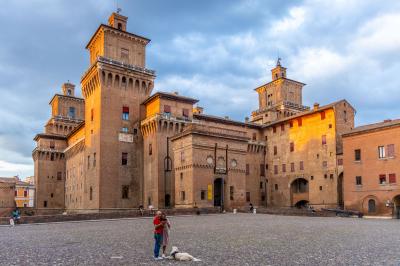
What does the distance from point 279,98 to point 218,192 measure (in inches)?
1575

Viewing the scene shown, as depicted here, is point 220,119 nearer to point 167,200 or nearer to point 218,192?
point 167,200

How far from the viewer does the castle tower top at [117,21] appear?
5756cm

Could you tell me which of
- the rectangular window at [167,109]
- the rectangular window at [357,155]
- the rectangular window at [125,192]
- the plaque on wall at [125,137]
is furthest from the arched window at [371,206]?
the plaque on wall at [125,137]

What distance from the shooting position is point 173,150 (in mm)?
49781

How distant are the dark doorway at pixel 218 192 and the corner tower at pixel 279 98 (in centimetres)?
3370

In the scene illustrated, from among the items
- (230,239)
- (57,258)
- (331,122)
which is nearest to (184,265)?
(57,258)

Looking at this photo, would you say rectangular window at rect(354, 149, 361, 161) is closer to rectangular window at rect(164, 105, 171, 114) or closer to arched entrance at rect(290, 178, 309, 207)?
arched entrance at rect(290, 178, 309, 207)

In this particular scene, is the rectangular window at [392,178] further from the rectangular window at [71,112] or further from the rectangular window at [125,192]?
the rectangular window at [71,112]

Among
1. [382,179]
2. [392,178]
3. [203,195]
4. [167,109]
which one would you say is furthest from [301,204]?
[167,109]

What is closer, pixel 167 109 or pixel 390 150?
pixel 390 150

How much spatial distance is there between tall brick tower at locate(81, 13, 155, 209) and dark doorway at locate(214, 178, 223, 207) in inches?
505

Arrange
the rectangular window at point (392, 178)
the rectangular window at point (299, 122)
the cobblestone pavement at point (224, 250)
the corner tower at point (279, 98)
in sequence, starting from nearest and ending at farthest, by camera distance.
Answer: the cobblestone pavement at point (224, 250) → the rectangular window at point (392, 178) → the rectangular window at point (299, 122) → the corner tower at point (279, 98)

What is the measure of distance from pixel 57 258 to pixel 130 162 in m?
42.9

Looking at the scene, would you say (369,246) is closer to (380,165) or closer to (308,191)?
(380,165)
